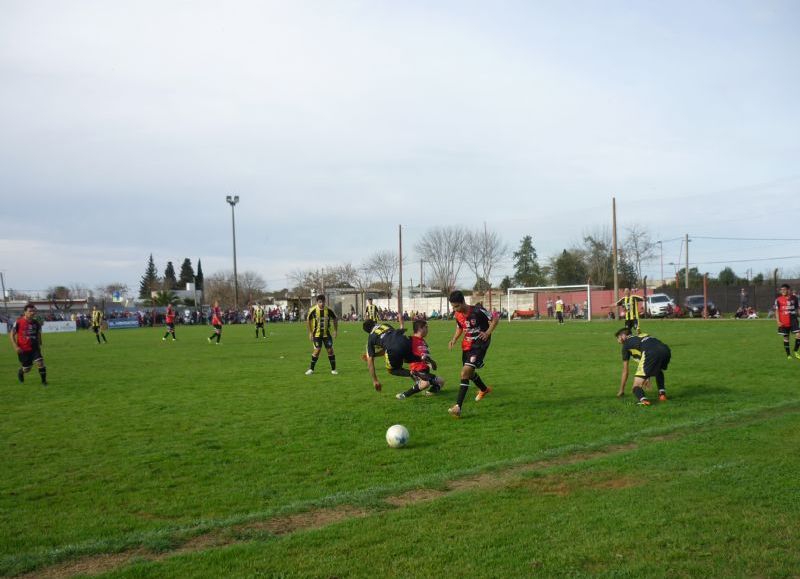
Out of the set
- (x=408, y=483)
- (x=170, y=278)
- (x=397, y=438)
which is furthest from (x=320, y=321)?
(x=170, y=278)

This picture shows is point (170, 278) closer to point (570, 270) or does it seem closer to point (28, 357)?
point (570, 270)

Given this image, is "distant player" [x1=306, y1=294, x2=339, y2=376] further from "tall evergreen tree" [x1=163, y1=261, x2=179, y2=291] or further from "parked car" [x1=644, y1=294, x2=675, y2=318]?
"tall evergreen tree" [x1=163, y1=261, x2=179, y2=291]

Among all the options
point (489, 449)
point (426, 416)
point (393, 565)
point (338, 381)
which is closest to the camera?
point (393, 565)

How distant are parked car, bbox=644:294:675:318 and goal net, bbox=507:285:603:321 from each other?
6.67m

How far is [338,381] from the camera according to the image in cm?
1400

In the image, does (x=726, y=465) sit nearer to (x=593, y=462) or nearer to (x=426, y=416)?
(x=593, y=462)

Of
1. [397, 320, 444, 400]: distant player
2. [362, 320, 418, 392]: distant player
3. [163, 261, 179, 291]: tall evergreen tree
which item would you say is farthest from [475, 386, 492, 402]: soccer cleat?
[163, 261, 179, 291]: tall evergreen tree

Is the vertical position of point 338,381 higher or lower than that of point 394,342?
lower

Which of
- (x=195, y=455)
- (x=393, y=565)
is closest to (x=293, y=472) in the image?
(x=195, y=455)

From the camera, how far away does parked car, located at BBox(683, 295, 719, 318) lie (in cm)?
4288

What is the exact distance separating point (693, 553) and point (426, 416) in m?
5.62

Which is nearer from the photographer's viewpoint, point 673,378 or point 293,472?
point 293,472

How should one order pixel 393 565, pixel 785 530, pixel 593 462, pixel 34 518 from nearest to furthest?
pixel 393 565 < pixel 785 530 < pixel 34 518 < pixel 593 462

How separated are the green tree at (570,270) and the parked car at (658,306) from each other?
1239 inches
